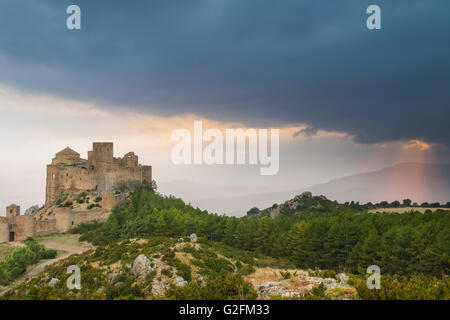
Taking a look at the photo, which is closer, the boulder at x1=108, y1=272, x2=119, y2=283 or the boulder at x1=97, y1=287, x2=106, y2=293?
the boulder at x1=97, y1=287, x2=106, y2=293

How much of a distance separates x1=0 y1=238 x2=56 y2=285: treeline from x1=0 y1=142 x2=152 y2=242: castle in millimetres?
13597

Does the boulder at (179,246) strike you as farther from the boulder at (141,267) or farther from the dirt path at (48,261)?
the dirt path at (48,261)

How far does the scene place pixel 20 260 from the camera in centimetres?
4206

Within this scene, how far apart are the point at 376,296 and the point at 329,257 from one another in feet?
85.6

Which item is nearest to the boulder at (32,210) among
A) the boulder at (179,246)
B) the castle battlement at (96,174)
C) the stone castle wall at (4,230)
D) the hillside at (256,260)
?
the castle battlement at (96,174)

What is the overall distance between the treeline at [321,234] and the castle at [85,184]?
308cm

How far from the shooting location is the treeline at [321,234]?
108 ft

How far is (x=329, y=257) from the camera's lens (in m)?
39.9

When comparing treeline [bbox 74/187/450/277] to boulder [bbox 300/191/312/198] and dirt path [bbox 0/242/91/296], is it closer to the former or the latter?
dirt path [bbox 0/242/91/296]

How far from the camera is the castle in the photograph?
6150 cm

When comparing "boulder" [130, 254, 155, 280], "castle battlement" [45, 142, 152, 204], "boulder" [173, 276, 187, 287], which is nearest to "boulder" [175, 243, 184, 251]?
"boulder" [130, 254, 155, 280]

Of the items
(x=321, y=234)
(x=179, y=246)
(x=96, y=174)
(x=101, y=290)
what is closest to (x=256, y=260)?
(x=321, y=234)

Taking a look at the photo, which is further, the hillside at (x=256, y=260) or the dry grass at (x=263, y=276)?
the dry grass at (x=263, y=276)
